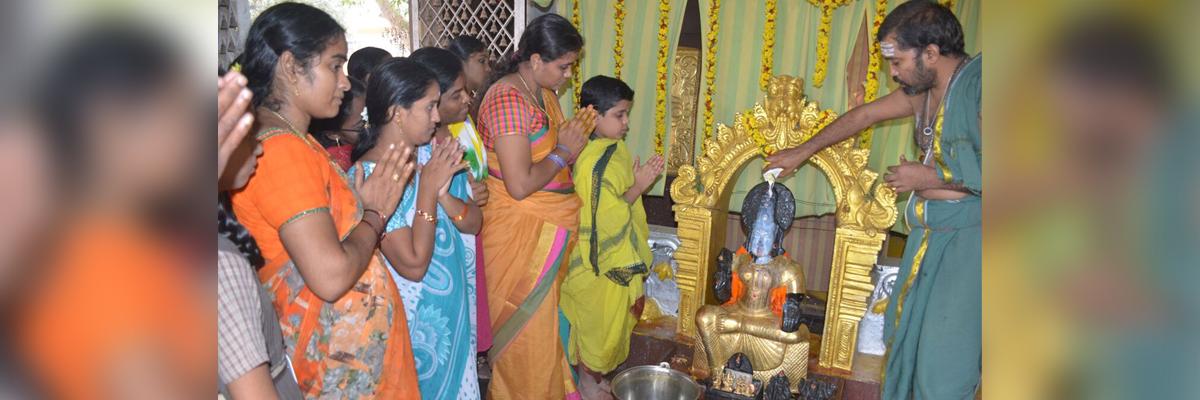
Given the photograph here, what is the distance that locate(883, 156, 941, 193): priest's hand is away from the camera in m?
2.65

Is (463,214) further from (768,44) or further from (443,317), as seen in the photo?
(768,44)

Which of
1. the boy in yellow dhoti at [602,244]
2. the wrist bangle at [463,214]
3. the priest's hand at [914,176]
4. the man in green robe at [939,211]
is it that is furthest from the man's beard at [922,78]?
the wrist bangle at [463,214]

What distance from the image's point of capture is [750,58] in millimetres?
4402

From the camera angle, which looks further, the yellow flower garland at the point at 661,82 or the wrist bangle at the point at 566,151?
the yellow flower garland at the point at 661,82

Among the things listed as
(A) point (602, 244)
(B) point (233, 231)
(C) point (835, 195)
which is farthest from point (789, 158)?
(B) point (233, 231)

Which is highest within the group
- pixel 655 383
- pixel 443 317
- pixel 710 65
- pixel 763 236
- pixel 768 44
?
pixel 768 44

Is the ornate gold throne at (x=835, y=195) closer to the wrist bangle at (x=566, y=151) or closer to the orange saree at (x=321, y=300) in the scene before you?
the wrist bangle at (x=566, y=151)

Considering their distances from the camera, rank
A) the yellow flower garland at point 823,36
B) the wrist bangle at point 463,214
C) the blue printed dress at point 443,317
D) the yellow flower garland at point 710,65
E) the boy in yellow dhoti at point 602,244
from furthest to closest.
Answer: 1. the yellow flower garland at point 710,65
2. the yellow flower garland at point 823,36
3. the boy in yellow dhoti at point 602,244
4. the wrist bangle at point 463,214
5. the blue printed dress at point 443,317

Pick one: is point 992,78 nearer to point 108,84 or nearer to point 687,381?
point 108,84

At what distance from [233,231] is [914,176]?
2191 millimetres

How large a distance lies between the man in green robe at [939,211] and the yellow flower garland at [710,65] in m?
1.79

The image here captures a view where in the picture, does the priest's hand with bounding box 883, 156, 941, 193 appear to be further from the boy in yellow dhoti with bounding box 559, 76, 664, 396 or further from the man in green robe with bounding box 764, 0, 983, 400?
the boy in yellow dhoti with bounding box 559, 76, 664, 396

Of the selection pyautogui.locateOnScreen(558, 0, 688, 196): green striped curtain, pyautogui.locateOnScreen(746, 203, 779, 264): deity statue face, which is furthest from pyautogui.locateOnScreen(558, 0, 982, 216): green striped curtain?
pyautogui.locateOnScreen(746, 203, 779, 264): deity statue face

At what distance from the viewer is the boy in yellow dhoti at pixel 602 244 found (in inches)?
134
